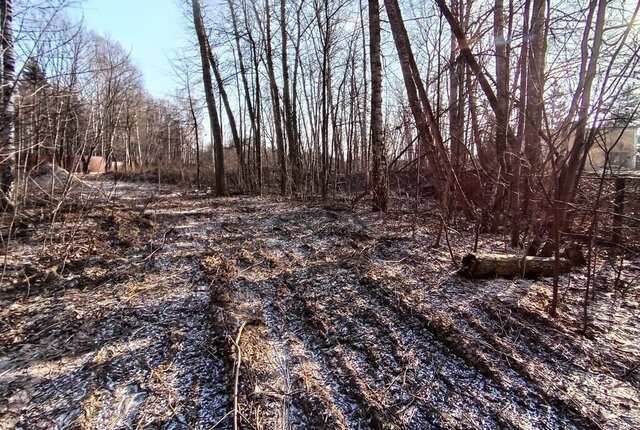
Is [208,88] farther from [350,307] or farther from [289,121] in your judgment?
[350,307]

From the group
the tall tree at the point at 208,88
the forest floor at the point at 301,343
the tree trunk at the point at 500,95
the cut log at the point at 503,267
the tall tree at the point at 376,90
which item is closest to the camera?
the forest floor at the point at 301,343

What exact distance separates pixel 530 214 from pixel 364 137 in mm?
13268

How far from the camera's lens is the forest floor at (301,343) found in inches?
77.5

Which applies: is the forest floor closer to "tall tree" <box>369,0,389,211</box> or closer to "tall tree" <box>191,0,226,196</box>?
"tall tree" <box>369,0,389,211</box>

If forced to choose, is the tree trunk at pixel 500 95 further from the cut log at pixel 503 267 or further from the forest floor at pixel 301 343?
the forest floor at pixel 301 343

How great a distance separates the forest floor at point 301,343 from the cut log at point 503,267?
0.13 metres

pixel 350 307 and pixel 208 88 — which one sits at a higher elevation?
pixel 208 88

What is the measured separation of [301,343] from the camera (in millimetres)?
2645

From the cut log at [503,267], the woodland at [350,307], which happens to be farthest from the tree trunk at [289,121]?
the cut log at [503,267]

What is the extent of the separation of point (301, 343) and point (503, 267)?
2.51 m

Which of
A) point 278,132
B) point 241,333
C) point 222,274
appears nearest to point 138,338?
point 241,333

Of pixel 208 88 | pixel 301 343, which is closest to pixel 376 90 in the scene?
pixel 301 343

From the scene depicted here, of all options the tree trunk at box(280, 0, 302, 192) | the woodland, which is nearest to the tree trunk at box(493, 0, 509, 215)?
the woodland

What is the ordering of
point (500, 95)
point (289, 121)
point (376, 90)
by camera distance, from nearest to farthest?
1. point (500, 95)
2. point (376, 90)
3. point (289, 121)
